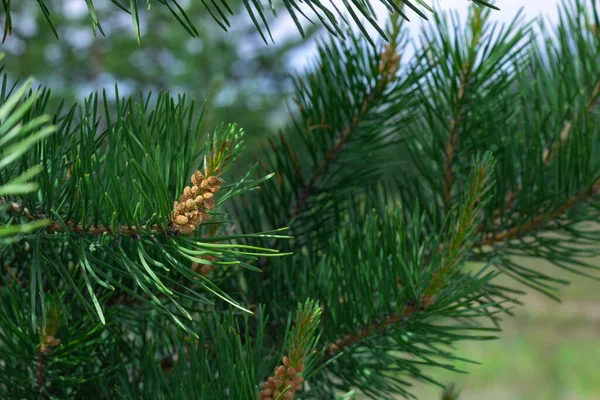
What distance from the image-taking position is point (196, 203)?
0.24 meters

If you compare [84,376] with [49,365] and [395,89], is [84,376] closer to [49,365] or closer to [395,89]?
[49,365]

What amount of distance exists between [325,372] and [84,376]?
14cm

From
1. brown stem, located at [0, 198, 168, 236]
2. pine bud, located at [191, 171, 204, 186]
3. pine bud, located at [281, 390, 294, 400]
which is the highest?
pine bud, located at [191, 171, 204, 186]

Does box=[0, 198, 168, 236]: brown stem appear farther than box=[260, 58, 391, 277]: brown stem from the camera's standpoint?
No

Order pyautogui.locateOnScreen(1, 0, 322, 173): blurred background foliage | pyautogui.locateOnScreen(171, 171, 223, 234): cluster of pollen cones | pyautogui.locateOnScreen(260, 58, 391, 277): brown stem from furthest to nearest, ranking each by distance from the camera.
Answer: pyautogui.locateOnScreen(1, 0, 322, 173): blurred background foliage
pyautogui.locateOnScreen(260, 58, 391, 277): brown stem
pyautogui.locateOnScreen(171, 171, 223, 234): cluster of pollen cones

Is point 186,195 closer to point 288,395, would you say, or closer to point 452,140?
point 288,395

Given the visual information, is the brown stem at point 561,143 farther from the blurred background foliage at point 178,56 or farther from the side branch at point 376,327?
the blurred background foliage at point 178,56

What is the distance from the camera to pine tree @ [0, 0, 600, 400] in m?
0.26

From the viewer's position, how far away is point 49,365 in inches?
13.1

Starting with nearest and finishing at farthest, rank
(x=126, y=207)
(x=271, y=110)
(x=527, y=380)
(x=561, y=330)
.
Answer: (x=126, y=207), (x=527, y=380), (x=561, y=330), (x=271, y=110)

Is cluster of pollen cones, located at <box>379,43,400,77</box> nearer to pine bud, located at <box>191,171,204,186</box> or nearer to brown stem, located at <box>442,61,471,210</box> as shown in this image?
brown stem, located at <box>442,61,471,210</box>

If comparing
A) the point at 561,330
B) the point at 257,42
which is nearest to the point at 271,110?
the point at 257,42

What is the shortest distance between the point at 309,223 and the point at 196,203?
0.73 ft

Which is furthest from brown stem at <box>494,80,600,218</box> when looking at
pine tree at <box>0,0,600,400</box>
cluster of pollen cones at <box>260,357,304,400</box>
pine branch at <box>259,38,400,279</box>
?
cluster of pollen cones at <box>260,357,304,400</box>
